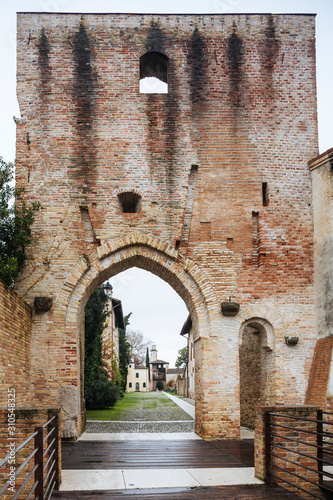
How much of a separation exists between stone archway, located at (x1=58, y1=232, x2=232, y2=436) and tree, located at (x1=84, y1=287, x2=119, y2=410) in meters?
5.96

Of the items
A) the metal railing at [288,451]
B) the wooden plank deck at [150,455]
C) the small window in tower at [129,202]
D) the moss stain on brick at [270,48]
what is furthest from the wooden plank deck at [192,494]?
the moss stain on brick at [270,48]

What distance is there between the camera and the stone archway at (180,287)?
37.6ft

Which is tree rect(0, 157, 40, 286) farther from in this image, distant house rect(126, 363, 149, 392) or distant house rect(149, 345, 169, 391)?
distant house rect(149, 345, 169, 391)

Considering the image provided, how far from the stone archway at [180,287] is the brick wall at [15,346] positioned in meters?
0.89

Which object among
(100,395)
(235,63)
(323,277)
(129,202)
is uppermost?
(235,63)

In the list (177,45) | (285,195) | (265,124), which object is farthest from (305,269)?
(177,45)

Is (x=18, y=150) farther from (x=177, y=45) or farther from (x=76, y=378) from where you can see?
(x=76, y=378)

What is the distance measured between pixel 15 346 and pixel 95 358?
28.8 feet

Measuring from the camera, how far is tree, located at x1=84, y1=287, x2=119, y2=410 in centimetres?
1830

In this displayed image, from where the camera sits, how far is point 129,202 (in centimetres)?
1326

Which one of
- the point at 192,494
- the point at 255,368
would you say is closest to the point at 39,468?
the point at 192,494

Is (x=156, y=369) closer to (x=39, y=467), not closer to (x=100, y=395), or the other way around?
(x=100, y=395)

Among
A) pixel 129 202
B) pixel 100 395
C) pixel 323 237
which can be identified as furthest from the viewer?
pixel 100 395

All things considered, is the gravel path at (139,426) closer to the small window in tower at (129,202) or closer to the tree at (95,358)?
the tree at (95,358)
